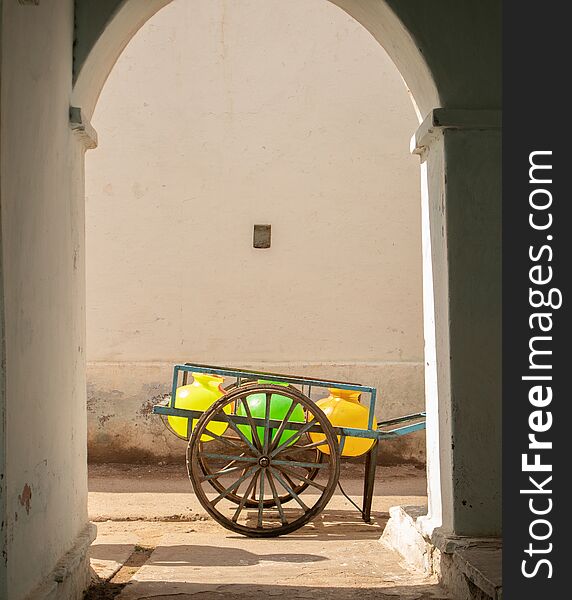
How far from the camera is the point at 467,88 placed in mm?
4543

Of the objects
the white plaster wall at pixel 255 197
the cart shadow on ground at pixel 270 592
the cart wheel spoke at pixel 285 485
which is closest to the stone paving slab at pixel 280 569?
the cart shadow on ground at pixel 270 592

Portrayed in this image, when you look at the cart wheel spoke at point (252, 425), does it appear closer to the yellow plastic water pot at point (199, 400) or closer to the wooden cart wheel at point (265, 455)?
the wooden cart wheel at point (265, 455)

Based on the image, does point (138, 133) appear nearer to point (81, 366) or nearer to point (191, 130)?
point (191, 130)

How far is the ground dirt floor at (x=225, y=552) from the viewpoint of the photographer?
4.59 m

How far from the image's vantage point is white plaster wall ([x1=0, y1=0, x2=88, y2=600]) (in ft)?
10.7

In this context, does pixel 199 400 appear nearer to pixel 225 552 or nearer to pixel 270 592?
pixel 225 552

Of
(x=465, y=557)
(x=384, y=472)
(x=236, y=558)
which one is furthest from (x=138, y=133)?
(x=465, y=557)

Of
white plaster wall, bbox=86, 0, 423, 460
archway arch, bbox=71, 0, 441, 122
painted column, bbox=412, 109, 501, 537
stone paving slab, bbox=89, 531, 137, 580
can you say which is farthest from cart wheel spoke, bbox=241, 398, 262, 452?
white plaster wall, bbox=86, 0, 423, 460

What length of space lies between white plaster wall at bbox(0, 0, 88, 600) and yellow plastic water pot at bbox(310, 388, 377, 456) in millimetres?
2730

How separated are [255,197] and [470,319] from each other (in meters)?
5.73

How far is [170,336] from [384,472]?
8.33 ft

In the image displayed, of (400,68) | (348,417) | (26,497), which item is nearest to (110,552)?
(348,417)

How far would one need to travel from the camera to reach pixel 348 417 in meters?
7.11

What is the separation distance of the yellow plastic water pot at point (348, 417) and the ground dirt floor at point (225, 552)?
1.84ft
